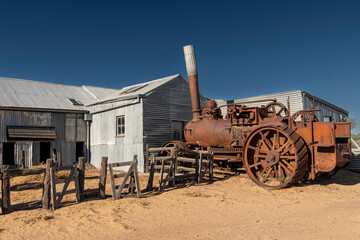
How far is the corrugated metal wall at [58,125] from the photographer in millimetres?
17484

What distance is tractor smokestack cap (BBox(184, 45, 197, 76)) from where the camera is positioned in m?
16.9

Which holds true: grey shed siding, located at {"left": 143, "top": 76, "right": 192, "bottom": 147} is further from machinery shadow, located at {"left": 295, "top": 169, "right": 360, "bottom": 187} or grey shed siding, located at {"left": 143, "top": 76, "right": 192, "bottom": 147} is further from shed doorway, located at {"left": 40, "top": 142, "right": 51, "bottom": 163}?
shed doorway, located at {"left": 40, "top": 142, "right": 51, "bottom": 163}

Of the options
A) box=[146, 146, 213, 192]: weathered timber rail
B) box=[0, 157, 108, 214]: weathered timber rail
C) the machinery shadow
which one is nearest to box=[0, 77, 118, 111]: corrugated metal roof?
box=[146, 146, 213, 192]: weathered timber rail

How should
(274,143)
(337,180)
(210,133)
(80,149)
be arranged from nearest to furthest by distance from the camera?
(274,143) < (337,180) < (210,133) < (80,149)

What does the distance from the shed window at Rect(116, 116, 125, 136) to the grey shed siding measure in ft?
6.32

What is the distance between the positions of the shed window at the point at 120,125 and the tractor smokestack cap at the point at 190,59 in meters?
4.56

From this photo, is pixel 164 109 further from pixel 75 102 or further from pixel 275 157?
pixel 75 102

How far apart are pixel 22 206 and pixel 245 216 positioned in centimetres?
570

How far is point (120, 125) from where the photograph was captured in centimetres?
1709

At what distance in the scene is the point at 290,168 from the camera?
10.4 m

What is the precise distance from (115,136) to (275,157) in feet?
31.2

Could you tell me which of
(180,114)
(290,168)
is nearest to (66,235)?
(290,168)

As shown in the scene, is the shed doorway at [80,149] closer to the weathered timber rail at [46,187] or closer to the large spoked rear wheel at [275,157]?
the weathered timber rail at [46,187]

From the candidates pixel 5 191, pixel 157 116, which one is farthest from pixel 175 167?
pixel 5 191
